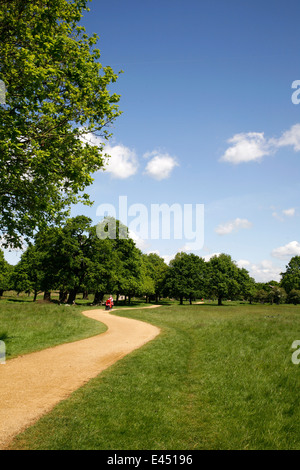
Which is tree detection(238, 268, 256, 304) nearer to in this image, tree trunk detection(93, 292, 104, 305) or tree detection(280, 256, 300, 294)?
tree detection(280, 256, 300, 294)

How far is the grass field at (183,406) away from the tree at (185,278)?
189 feet

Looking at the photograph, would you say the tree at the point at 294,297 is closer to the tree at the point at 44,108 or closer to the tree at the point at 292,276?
the tree at the point at 292,276

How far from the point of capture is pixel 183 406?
298 inches

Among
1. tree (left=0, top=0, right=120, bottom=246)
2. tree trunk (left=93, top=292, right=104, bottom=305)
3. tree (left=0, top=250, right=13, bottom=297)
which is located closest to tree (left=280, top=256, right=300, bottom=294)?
tree trunk (left=93, top=292, right=104, bottom=305)

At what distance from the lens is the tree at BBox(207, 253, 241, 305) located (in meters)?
76.3

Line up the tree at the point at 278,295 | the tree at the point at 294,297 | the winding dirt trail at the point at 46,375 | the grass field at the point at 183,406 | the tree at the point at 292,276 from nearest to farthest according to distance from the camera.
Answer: the grass field at the point at 183,406, the winding dirt trail at the point at 46,375, the tree at the point at 294,297, the tree at the point at 278,295, the tree at the point at 292,276

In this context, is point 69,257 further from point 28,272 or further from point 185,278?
point 185,278

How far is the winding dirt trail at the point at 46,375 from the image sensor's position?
6.29 meters

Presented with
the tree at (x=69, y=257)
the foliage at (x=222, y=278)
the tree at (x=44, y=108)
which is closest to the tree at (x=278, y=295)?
the foliage at (x=222, y=278)

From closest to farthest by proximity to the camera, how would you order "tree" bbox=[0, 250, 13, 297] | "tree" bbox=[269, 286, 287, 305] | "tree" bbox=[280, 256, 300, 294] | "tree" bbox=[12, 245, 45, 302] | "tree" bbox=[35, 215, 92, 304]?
1. "tree" bbox=[35, 215, 92, 304]
2. "tree" bbox=[12, 245, 45, 302]
3. "tree" bbox=[0, 250, 13, 297]
4. "tree" bbox=[269, 286, 287, 305]
5. "tree" bbox=[280, 256, 300, 294]

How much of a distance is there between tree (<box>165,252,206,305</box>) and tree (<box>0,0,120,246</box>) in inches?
2321

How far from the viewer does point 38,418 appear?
619 cm

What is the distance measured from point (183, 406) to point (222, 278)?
73.1m
